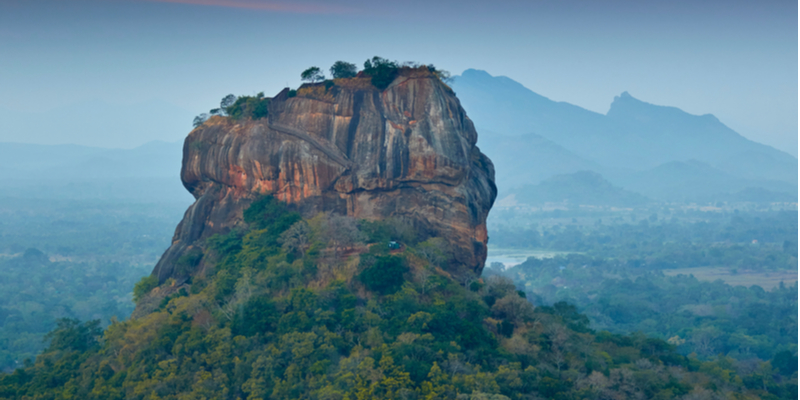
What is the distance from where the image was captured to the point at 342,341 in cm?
2464

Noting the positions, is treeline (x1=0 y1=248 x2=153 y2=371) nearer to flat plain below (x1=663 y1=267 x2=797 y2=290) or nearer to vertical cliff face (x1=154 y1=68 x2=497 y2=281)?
vertical cliff face (x1=154 y1=68 x2=497 y2=281)

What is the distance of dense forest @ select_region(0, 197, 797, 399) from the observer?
23.0 metres

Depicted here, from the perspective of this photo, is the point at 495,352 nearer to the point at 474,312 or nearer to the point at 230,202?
the point at 474,312

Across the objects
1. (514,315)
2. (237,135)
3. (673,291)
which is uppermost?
(237,135)

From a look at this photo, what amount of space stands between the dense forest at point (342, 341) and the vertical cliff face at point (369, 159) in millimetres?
1113

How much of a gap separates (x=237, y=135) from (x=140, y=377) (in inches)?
475

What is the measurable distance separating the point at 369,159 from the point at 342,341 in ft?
29.6

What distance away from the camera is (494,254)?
11281 cm

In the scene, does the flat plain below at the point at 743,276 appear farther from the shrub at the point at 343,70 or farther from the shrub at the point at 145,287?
the shrub at the point at 145,287

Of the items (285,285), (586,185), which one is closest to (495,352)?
(285,285)

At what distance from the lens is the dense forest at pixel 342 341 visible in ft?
75.6

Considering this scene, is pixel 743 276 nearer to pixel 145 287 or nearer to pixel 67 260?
pixel 145 287

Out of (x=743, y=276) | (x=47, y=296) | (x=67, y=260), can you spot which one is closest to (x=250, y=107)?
(x=47, y=296)

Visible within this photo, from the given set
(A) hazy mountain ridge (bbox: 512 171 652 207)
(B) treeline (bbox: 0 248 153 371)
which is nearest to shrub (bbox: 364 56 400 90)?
(B) treeline (bbox: 0 248 153 371)
